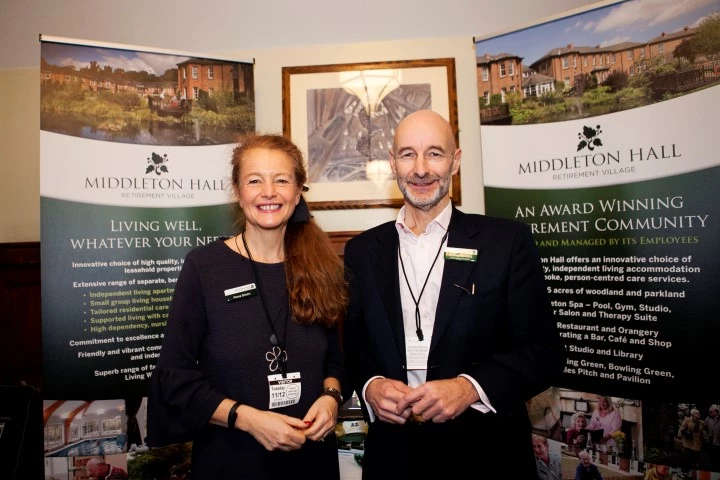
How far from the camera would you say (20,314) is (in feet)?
10.8

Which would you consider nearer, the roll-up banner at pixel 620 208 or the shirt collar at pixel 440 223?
the shirt collar at pixel 440 223

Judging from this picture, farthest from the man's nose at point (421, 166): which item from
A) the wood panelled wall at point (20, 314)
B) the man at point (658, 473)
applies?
the wood panelled wall at point (20, 314)

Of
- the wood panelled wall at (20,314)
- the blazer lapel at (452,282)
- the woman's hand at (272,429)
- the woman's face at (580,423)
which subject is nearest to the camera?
the woman's hand at (272,429)

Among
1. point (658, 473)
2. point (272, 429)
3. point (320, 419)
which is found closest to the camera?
point (272, 429)

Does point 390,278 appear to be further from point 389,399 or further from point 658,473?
point 658,473

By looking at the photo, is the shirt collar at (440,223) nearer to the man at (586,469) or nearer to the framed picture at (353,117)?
the framed picture at (353,117)

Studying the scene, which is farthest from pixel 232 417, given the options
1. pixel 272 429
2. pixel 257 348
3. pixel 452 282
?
pixel 452 282

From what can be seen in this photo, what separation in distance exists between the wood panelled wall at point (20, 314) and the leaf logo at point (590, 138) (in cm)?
357

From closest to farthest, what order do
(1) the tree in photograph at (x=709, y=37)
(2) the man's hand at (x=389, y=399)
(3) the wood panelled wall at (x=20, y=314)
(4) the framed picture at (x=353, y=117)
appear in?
(2) the man's hand at (x=389, y=399)
(1) the tree in photograph at (x=709, y=37)
(3) the wood panelled wall at (x=20, y=314)
(4) the framed picture at (x=353, y=117)

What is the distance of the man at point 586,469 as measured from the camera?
2738mm

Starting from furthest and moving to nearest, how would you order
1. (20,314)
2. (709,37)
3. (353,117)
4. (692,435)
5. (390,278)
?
1. (353,117)
2. (20,314)
3. (692,435)
4. (709,37)
5. (390,278)

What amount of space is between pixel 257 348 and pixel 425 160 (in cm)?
93

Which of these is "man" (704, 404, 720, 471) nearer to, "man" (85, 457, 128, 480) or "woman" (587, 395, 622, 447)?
"woman" (587, 395, 622, 447)

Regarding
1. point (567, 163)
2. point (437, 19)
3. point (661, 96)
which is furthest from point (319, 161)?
point (661, 96)
